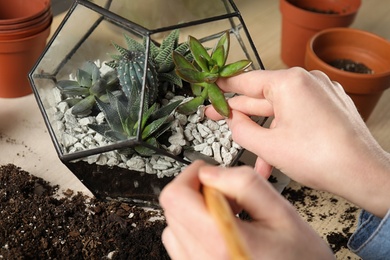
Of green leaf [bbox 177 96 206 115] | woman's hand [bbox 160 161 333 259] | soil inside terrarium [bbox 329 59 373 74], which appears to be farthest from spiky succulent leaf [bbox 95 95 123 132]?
soil inside terrarium [bbox 329 59 373 74]

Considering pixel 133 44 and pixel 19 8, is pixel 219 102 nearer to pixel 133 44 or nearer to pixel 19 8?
pixel 133 44

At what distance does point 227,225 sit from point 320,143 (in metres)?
0.30

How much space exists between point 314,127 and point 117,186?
0.38 metres

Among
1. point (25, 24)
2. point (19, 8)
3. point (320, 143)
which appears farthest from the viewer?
point (19, 8)

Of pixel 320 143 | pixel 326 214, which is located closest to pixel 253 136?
pixel 320 143

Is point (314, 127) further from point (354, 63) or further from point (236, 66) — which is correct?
point (354, 63)

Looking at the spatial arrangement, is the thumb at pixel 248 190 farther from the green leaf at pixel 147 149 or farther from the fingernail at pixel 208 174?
the green leaf at pixel 147 149

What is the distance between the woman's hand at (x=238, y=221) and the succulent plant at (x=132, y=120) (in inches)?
12.9

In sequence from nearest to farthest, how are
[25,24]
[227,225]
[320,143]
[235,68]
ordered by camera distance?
1. [227,225]
2. [320,143]
3. [235,68]
4. [25,24]

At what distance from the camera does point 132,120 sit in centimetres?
84

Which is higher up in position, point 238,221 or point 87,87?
point 238,221

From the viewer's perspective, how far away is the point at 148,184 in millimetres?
894

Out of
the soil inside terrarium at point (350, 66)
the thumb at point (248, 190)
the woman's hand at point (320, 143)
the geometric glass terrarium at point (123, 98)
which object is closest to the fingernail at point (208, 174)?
the thumb at point (248, 190)

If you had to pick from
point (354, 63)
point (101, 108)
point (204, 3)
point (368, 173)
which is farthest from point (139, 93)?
point (354, 63)
